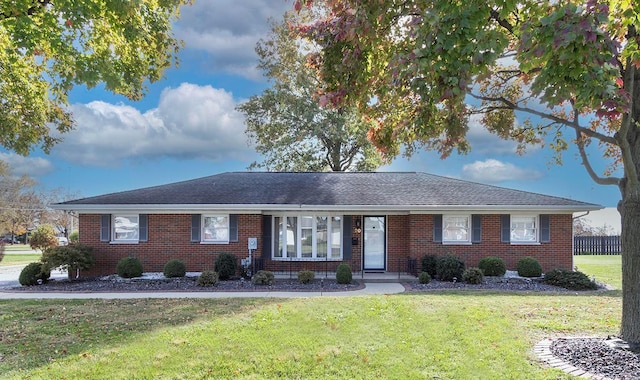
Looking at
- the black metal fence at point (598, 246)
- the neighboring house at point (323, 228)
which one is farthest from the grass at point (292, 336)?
the black metal fence at point (598, 246)

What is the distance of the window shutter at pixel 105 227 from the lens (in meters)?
15.4

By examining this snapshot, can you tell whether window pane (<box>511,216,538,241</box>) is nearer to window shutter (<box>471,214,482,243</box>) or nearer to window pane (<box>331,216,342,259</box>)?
window shutter (<box>471,214,482,243</box>)

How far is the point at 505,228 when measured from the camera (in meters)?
15.5

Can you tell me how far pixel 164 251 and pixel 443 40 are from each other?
1343 cm

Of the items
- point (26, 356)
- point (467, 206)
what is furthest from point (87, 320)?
point (467, 206)

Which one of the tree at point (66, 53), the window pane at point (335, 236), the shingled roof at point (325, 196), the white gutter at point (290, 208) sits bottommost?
the window pane at point (335, 236)

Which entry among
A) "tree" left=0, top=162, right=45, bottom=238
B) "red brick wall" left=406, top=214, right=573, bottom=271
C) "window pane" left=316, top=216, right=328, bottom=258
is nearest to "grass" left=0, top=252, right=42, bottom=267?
"tree" left=0, top=162, right=45, bottom=238

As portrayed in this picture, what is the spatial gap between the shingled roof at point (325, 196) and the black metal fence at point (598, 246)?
596 inches

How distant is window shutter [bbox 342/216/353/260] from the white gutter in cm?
81

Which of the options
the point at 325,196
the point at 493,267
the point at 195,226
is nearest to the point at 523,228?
the point at 493,267

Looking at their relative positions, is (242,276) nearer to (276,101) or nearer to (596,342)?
(596,342)

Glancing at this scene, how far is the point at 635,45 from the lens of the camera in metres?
4.45

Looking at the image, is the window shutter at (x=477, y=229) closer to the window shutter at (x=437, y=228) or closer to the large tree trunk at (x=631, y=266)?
the window shutter at (x=437, y=228)

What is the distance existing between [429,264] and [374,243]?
7.72 feet
